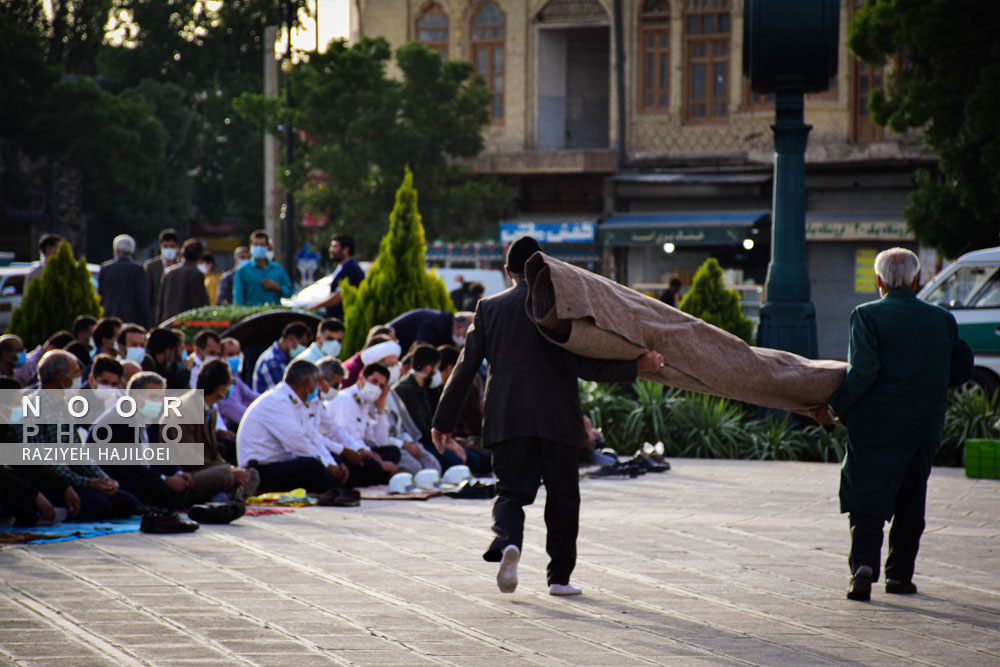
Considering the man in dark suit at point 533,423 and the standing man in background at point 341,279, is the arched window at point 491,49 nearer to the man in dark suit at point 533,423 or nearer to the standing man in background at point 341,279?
the standing man in background at point 341,279

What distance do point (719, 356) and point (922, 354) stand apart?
979mm

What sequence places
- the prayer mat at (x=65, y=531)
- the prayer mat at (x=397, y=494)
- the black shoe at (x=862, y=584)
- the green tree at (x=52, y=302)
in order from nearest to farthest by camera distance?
the black shoe at (x=862, y=584) → the prayer mat at (x=65, y=531) → the prayer mat at (x=397, y=494) → the green tree at (x=52, y=302)

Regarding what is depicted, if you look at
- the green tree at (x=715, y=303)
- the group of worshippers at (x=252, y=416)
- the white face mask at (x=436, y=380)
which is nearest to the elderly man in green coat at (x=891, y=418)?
the group of worshippers at (x=252, y=416)

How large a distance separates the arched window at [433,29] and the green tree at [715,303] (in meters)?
20.3

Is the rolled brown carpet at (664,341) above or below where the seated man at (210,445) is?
above

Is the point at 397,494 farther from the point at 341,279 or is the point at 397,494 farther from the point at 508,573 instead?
the point at 341,279

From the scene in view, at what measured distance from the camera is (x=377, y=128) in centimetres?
3284

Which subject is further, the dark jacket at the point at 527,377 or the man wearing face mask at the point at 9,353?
the man wearing face mask at the point at 9,353

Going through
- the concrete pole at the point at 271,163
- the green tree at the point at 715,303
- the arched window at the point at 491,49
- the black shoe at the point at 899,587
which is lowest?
the black shoe at the point at 899,587

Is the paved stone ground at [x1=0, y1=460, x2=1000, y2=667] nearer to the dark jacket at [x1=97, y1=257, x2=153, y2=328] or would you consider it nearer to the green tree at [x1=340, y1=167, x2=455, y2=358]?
the green tree at [x1=340, y1=167, x2=455, y2=358]

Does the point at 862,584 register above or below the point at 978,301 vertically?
below

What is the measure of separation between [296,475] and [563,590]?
4.26 m

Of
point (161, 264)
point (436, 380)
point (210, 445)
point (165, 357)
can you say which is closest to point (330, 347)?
point (436, 380)

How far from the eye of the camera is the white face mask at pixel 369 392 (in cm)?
1220
